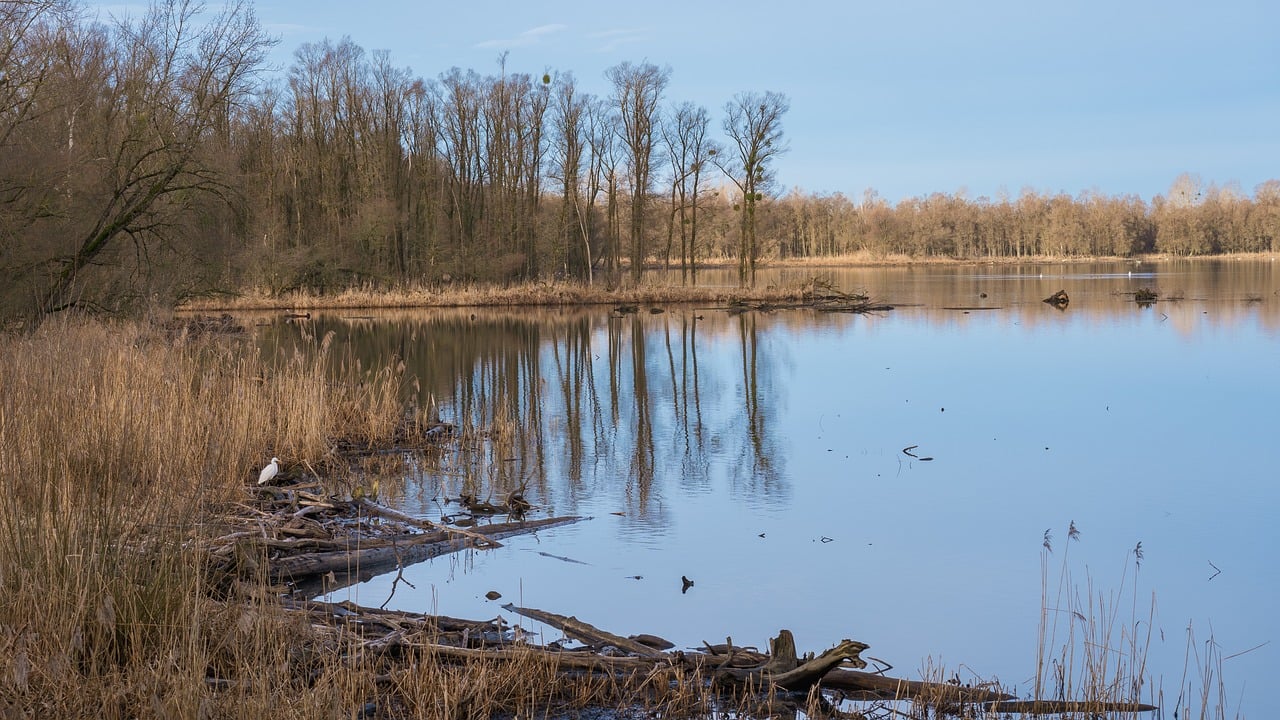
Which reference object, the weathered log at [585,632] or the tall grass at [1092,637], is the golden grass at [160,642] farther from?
the tall grass at [1092,637]

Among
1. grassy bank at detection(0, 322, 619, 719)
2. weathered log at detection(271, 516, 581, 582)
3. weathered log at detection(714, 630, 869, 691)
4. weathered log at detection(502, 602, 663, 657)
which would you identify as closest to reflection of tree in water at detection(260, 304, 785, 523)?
weathered log at detection(271, 516, 581, 582)

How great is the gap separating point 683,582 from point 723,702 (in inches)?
82.6

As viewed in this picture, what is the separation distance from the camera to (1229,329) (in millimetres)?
25422

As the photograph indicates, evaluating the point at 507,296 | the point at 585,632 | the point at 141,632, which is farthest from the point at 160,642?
the point at 507,296

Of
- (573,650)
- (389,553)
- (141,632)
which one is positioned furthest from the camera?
(389,553)

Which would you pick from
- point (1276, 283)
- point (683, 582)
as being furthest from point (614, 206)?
point (683, 582)

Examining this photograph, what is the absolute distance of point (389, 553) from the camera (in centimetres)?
693

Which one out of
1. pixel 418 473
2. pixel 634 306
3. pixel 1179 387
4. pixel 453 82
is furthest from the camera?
pixel 453 82

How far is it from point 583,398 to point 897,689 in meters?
11.7

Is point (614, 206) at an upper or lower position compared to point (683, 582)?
upper

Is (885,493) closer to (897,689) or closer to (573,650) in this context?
(897,689)

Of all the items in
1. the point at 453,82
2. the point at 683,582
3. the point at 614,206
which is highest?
the point at 453,82

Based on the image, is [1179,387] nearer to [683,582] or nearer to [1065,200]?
[683,582]

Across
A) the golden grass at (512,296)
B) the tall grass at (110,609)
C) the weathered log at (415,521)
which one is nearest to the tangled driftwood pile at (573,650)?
the tall grass at (110,609)
